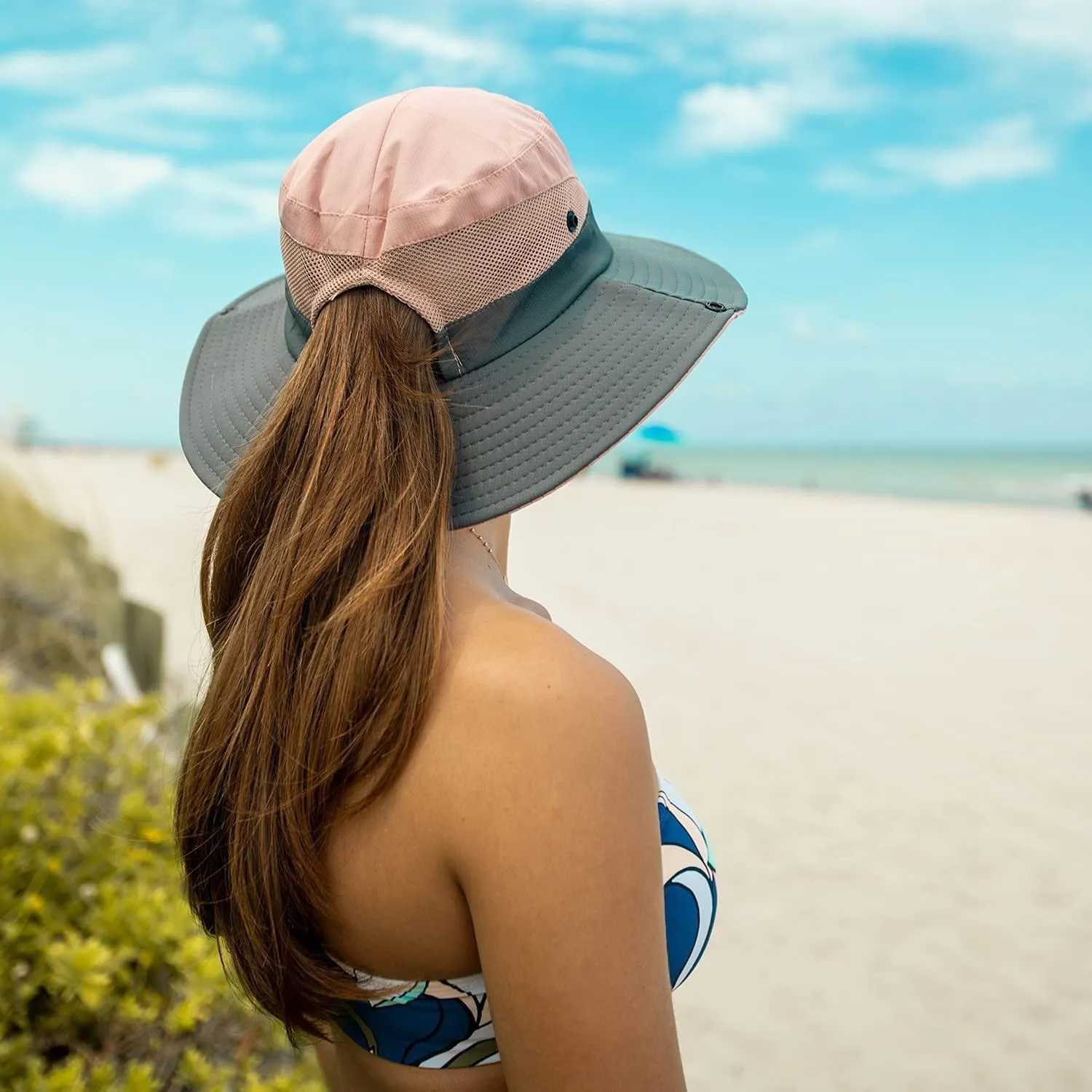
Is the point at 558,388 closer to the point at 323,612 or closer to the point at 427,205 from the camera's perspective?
the point at 427,205

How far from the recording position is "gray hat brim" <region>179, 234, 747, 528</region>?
1.18 metres

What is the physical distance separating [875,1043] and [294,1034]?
350 cm

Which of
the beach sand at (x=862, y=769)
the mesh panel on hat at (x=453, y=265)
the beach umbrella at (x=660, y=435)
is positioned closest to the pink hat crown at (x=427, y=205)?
the mesh panel on hat at (x=453, y=265)

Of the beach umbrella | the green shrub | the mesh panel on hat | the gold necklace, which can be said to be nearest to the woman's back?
the gold necklace

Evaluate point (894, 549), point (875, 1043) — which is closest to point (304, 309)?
point (875, 1043)

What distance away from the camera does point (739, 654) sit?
32.9 feet

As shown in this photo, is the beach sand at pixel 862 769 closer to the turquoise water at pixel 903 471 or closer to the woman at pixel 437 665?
the woman at pixel 437 665

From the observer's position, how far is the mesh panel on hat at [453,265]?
113 cm

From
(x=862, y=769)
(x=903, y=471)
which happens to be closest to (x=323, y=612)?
(x=862, y=769)

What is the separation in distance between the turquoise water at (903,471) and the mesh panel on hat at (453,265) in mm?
26607

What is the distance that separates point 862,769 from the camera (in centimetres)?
716

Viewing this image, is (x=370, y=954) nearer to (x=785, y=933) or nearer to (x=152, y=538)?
(x=785, y=933)

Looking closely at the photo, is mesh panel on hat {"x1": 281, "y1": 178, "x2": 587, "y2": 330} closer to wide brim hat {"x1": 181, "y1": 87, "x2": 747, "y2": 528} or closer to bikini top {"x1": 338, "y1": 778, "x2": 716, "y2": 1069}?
wide brim hat {"x1": 181, "y1": 87, "x2": 747, "y2": 528}

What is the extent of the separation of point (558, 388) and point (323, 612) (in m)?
0.37
